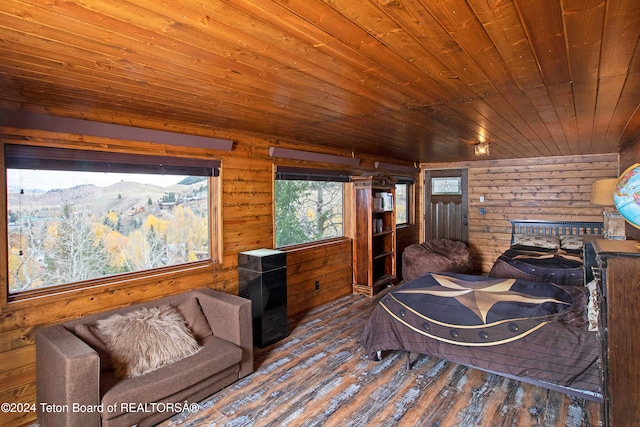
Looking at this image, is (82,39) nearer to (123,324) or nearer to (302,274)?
(123,324)

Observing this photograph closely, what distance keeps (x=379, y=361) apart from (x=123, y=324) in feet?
7.06

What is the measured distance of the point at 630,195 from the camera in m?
1.58

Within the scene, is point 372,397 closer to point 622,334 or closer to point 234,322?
point 234,322

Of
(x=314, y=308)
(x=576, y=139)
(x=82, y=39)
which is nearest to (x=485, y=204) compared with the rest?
(x=576, y=139)

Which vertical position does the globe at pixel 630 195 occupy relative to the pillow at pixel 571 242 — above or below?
above

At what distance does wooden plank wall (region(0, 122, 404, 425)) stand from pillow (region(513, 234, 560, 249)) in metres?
2.81

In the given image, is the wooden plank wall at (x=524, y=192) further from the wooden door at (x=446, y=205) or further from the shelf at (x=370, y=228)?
the shelf at (x=370, y=228)

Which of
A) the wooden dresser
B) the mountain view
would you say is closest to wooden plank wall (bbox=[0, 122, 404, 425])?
the mountain view

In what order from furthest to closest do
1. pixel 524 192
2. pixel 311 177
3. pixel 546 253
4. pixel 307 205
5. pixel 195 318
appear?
pixel 524 192 → pixel 546 253 → pixel 307 205 → pixel 311 177 → pixel 195 318

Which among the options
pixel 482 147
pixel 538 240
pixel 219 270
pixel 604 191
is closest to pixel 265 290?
pixel 219 270

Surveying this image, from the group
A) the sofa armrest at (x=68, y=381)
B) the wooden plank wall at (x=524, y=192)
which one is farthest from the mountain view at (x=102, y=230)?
the wooden plank wall at (x=524, y=192)

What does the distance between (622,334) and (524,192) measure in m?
5.48

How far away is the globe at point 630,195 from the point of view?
5.08 ft

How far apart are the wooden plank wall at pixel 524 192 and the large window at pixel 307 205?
2.94 meters
